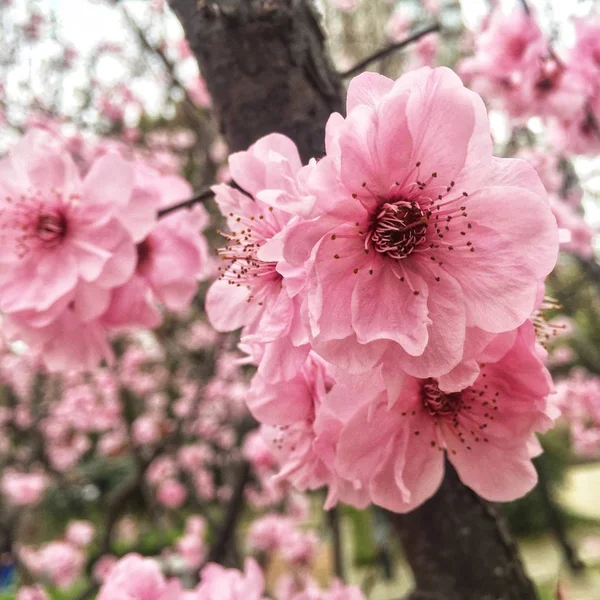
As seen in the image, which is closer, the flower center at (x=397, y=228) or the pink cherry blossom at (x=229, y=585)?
the flower center at (x=397, y=228)

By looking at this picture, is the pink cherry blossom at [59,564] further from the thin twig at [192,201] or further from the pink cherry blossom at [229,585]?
the thin twig at [192,201]

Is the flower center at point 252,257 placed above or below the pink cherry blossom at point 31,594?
above

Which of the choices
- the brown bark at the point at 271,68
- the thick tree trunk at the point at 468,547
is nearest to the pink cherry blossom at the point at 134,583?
the thick tree trunk at the point at 468,547

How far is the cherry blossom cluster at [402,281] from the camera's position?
51 cm

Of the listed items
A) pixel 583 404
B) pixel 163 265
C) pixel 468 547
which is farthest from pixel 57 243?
pixel 583 404

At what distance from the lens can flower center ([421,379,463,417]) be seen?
658 millimetres

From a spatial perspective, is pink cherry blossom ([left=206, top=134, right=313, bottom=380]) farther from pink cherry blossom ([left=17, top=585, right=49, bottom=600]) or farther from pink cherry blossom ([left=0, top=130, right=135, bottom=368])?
pink cherry blossom ([left=17, top=585, right=49, bottom=600])

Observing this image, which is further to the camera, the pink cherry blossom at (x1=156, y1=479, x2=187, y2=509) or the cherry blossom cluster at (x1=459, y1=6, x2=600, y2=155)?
the pink cherry blossom at (x1=156, y1=479, x2=187, y2=509)

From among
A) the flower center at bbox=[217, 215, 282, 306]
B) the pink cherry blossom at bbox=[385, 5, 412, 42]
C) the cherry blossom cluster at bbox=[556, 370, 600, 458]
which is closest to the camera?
the flower center at bbox=[217, 215, 282, 306]

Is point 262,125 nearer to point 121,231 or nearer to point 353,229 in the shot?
point 121,231

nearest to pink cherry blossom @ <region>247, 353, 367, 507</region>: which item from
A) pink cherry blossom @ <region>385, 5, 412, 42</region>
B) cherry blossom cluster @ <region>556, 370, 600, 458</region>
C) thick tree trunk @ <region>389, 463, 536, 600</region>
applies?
thick tree trunk @ <region>389, 463, 536, 600</region>

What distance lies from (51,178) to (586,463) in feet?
41.0

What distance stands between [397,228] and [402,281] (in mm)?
57

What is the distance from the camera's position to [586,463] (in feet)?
36.3
